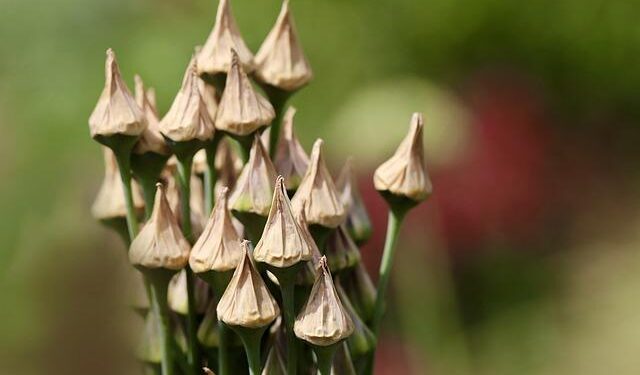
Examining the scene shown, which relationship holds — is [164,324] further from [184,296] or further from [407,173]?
[407,173]

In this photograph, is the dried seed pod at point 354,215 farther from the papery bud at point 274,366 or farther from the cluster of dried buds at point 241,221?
the papery bud at point 274,366

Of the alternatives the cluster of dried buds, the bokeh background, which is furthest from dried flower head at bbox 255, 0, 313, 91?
the bokeh background

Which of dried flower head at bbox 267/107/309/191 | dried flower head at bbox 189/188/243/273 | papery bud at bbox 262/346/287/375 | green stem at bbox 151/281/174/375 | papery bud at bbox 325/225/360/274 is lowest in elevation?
papery bud at bbox 262/346/287/375

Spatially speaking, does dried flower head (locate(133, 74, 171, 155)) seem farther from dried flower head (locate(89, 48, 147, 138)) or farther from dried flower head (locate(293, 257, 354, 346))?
dried flower head (locate(293, 257, 354, 346))

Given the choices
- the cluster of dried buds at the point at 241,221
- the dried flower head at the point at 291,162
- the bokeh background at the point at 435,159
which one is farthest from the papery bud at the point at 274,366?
the bokeh background at the point at 435,159

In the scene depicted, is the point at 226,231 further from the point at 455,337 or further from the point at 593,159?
the point at 593,159

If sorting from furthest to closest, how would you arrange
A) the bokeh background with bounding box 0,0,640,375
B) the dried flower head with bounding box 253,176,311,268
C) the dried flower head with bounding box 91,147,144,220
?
1. the bokeh background with bounding box 0,0,640,375
2. the dried flower head with bounding box 91,147,144,220
3. the dried flower head with bounding box 253,176,311,268

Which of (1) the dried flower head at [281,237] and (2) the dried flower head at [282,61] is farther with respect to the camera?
(2) the dried flower head at [282,61]

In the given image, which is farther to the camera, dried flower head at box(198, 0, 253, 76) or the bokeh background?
the bokeh background

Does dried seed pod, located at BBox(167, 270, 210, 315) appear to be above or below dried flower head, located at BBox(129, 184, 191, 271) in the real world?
below
